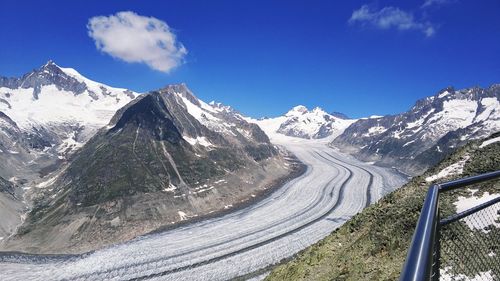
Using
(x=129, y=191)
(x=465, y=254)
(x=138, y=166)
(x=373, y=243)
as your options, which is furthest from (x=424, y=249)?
(x=138, y=166)

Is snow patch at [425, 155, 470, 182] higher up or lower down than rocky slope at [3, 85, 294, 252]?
lower down

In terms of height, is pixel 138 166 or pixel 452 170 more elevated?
pixel 138 166

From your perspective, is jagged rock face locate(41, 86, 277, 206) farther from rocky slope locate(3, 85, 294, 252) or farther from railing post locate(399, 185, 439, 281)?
railing post locate(399, 185, 439, 281)

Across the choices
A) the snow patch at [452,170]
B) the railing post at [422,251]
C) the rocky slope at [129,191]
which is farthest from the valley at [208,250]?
the railing post at [422,251]

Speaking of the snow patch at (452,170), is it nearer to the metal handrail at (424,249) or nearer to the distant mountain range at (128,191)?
the metal handrail at (424,249)

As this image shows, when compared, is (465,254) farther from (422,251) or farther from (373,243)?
(373,243)

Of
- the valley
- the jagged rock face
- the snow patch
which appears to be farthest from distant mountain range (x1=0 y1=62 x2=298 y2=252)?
the snow patch

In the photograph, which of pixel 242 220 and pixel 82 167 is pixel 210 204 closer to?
pixel 242 220

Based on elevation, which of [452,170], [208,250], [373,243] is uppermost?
[452,170]

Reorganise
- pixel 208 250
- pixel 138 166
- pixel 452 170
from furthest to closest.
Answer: pixel 138 166, pixel 208 250, pixel 452 170
